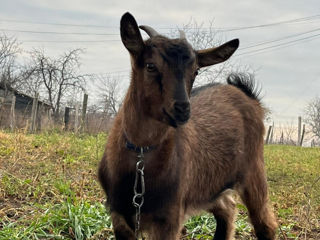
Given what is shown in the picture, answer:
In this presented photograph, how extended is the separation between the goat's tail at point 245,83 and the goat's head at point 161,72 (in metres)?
2.11

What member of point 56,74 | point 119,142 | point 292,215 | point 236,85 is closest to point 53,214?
point 119,142

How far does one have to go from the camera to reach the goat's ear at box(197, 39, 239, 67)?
3297 millimetres

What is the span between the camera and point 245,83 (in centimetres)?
506

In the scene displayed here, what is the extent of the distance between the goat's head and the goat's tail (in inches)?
83.1

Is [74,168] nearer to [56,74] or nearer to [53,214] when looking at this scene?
[53,214]

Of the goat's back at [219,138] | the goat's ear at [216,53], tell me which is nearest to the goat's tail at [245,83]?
the goat's back at [219,138]

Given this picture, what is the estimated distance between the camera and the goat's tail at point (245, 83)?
501 cm

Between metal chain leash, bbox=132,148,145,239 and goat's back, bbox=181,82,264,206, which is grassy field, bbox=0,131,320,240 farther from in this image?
metal chain leash, bbox=132,148,145,239

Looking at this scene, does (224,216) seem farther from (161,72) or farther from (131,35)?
(131,35)

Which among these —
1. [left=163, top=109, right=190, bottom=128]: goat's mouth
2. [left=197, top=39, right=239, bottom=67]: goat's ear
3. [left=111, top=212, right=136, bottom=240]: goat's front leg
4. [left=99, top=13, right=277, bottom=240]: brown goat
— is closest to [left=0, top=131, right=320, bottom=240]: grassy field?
[left=111, top=212, right=136, bottom=240]: goat's front leg

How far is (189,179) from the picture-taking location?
3443 mm

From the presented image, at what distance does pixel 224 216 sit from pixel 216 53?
2095mm

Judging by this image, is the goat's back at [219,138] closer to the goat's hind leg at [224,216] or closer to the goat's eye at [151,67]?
the goat's hind leg at [224,216]

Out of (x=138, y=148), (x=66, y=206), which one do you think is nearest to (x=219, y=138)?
(x=138, y=148)
